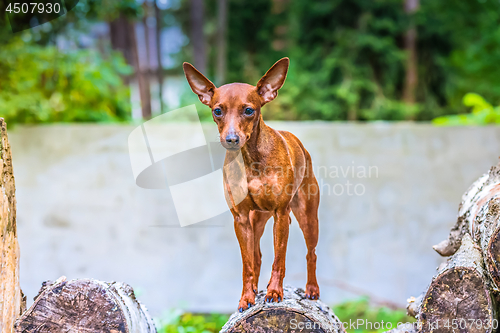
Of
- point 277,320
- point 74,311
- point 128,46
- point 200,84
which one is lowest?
point 277,320

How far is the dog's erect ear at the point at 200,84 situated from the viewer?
1.49m

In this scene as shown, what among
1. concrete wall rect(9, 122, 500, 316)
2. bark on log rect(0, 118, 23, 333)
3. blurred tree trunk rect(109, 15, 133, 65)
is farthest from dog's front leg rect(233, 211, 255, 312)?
blurred tree trunk rect(109, 15, 133, 65)

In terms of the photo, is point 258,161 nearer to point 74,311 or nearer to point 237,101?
point 237,101

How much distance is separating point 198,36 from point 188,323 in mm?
4436

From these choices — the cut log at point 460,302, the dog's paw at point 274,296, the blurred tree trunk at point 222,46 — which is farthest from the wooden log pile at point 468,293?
the blurred tree trunk at point 222,46

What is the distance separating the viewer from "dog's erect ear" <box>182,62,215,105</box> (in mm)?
1494

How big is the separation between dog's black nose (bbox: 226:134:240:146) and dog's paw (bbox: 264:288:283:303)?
57 cm

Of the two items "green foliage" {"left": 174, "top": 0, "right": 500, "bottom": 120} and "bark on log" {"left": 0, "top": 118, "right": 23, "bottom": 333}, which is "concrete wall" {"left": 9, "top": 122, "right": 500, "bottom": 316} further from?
"bark on log" {"left": 0, "top": 118, "right": 23, "bottom": 333}

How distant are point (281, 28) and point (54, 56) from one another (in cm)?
491

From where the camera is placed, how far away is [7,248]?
170 centimetres

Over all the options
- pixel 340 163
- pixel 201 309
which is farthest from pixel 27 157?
pixel 340 163

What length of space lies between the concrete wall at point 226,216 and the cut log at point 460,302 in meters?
2.33

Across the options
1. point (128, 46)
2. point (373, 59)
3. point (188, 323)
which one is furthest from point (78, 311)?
point (128, 46)

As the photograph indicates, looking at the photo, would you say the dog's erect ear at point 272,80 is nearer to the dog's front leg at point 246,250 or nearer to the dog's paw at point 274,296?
the dog's front leg at point 246,250
